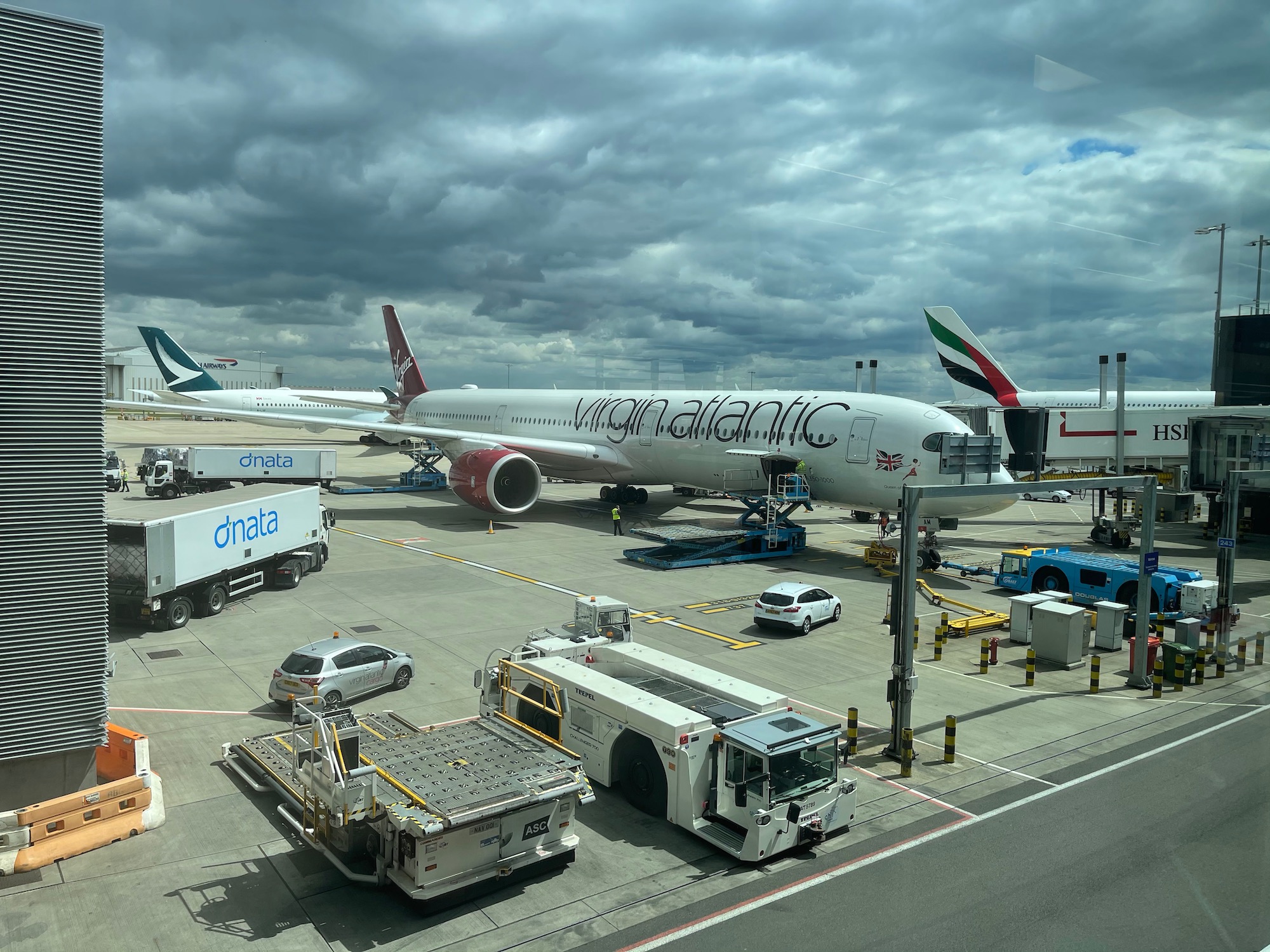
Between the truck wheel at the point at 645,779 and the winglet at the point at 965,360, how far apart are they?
11571 mm

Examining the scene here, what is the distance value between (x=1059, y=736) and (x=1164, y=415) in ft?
105

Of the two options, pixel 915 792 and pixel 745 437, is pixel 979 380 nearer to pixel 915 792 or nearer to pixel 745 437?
pixel 745 437

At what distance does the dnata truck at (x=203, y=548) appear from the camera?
20609 millimetres

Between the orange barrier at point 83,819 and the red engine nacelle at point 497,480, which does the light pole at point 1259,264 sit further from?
the red engine nacelle at point 497,480

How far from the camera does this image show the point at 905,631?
14.4 m

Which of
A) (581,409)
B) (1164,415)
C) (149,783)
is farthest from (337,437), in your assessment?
(149,783)

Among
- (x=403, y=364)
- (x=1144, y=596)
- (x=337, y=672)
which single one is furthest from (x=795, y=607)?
(x=403, y=364)

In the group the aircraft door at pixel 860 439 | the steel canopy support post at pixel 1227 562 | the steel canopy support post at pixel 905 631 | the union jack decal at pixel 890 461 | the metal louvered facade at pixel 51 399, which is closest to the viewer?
the metal louvered facade at pixel 51 399

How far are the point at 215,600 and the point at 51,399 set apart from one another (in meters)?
12.9

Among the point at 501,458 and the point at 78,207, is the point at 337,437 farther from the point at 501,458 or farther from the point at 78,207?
the point at 78,207

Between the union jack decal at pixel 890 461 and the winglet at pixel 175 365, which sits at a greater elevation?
the winglet at pixel 175 365

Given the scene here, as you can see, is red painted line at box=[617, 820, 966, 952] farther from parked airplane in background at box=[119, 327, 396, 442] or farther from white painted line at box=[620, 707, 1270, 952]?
parked airplane in background at box=[119, 327, 396, 442]

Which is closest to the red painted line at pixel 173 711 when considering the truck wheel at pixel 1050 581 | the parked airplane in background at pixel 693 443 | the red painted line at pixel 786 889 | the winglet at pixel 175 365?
the red painted line at pixel 786 889

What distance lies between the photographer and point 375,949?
9.24m
